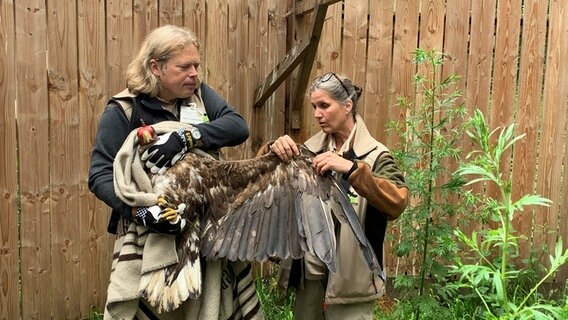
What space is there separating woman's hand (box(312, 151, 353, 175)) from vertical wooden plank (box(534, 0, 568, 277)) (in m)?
2.74

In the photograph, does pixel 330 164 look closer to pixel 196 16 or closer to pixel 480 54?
pixel 196 16

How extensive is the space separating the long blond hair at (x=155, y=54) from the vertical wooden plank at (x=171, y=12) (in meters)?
1.45

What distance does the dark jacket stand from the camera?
2295 millimetres

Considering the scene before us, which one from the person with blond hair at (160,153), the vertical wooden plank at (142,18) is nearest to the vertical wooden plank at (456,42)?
the vertical wooden plank at (142,18)

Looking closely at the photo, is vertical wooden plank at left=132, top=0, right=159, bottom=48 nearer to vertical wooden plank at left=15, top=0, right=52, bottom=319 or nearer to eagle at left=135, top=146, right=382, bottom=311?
vertical wooden plank at left=15, top=0, right=52, bottom=319

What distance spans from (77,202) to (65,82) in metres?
0.73

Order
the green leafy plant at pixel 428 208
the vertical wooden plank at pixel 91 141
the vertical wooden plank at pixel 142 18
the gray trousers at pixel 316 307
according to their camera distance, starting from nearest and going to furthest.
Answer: the gray trousers at pixel 316 307
the green leafy plant at pixel 428 208
the vertical wooden plank at pixel 91 141
the vertical wooden plank at pixel 142 18

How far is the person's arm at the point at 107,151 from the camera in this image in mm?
2291

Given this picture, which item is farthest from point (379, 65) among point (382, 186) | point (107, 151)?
point (107, 151)

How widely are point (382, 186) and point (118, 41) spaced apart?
2.10m

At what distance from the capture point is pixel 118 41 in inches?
147

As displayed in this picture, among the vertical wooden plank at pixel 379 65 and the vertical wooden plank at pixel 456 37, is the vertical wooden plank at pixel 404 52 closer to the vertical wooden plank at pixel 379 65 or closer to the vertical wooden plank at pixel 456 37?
the vertical wooden plank at pixel 379 65

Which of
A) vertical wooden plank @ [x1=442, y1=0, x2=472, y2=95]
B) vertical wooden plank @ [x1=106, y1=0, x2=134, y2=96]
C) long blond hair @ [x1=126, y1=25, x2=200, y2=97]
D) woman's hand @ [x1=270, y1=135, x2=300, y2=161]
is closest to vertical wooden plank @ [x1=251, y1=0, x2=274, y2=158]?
vertical wooden plank @ [x1=106, y1=0, x2=134, y2=96]

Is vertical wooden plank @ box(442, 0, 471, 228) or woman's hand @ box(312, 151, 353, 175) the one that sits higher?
vertical wooden plank @ box(442, 0, 471, 228)
